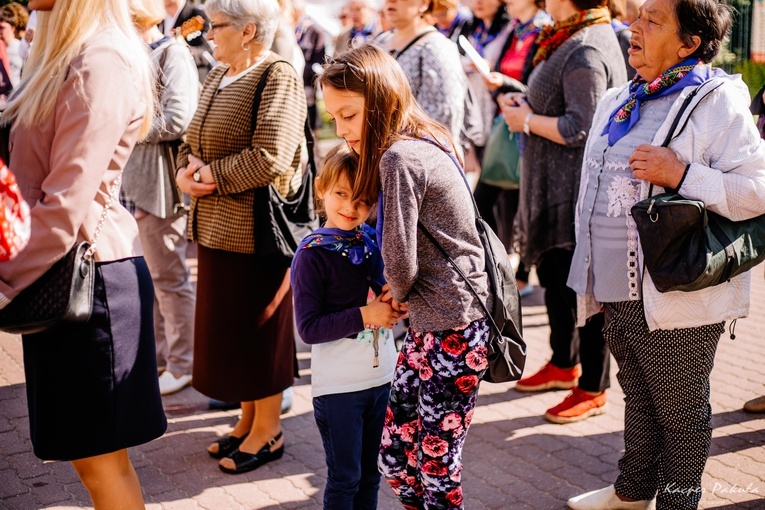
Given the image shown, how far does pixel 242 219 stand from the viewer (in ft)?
12.3

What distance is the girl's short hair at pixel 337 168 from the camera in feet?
8.86

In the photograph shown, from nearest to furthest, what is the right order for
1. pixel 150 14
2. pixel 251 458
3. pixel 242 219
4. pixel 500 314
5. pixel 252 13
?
pixel 500 314 < pixel 150 14 < pixel 252 13 < pixel 242 219 < pixel 251 458

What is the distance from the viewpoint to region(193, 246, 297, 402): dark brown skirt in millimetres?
3820

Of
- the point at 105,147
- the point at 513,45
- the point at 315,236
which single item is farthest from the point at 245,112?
the point at 513,45

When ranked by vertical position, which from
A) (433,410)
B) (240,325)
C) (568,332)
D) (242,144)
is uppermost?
(242,144)

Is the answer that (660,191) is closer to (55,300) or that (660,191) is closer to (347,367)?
(347,367)

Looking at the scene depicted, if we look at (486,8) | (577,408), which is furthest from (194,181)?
(486,8)

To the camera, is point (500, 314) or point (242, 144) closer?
point (500, 314)

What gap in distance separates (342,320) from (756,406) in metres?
2.80

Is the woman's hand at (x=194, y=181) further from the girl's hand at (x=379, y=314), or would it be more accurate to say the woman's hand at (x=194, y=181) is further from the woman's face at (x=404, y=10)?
the woman's face at (x=404, y=10)

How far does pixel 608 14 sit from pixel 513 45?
1635 mm

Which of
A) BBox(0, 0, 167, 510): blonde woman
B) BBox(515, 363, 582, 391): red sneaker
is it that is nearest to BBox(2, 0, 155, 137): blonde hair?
BBox(0, 0, 167, 510): blonde woman

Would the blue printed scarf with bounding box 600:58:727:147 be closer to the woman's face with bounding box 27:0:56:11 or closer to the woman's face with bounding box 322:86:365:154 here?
the woman's face with bounding box 322:86:365:154

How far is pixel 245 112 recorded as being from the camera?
145 inches
